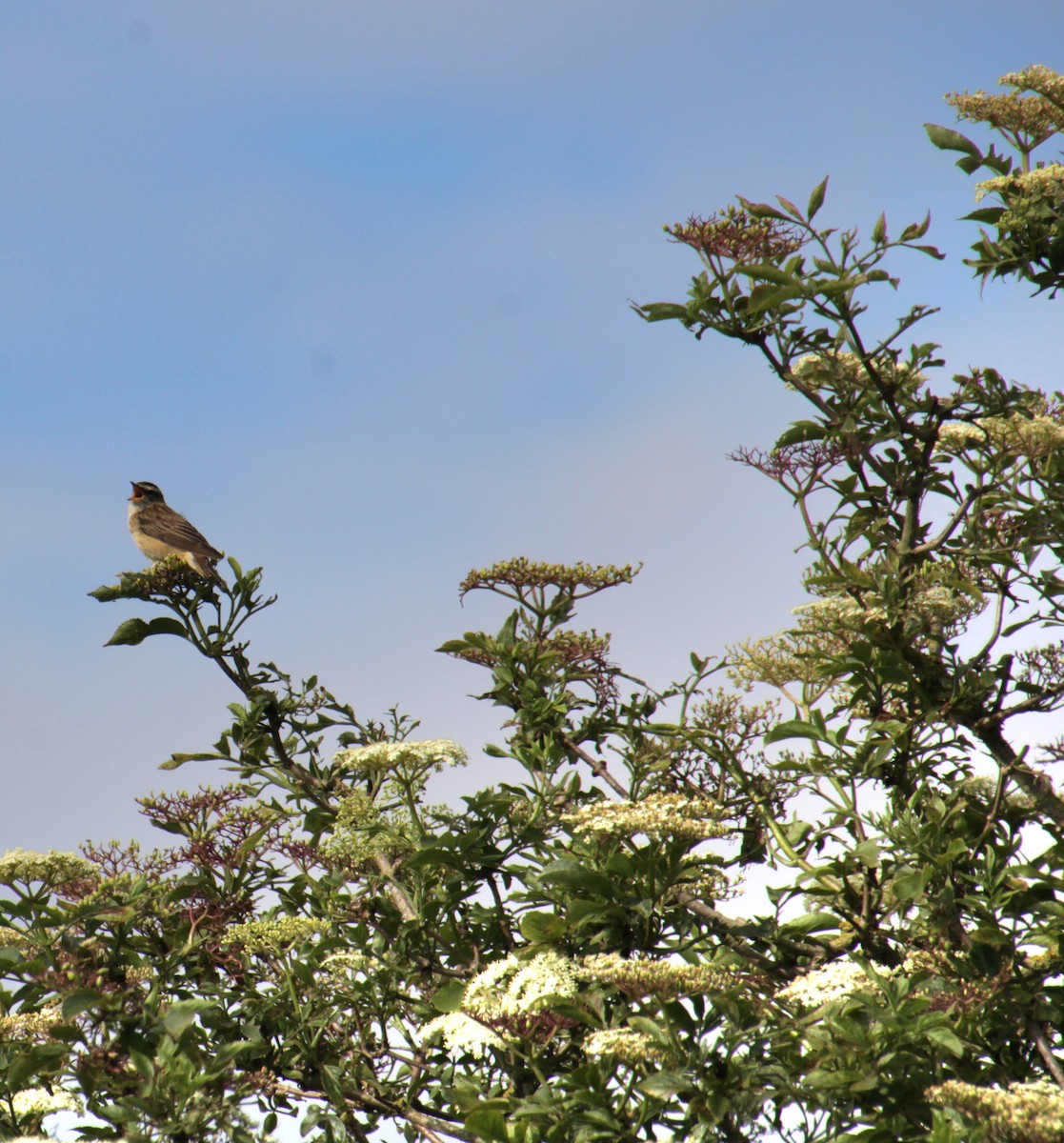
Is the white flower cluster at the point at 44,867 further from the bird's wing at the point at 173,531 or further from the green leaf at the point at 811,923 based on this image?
the green leaf at the point at 811,923

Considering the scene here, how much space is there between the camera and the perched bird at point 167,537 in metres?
8.40

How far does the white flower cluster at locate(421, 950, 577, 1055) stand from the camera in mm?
5520

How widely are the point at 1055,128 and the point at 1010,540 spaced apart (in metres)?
2.49

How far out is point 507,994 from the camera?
5.59 metres

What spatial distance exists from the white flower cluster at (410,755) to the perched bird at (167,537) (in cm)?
197

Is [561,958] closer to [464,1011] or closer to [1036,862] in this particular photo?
[464,1011]

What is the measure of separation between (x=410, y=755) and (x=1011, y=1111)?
3206 mm

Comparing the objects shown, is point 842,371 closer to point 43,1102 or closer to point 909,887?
point 909,887

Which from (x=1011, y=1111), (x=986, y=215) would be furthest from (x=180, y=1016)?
(x=986, y=215)

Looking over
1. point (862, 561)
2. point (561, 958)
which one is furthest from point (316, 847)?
point (862, 561)

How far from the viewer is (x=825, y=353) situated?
7090 mm

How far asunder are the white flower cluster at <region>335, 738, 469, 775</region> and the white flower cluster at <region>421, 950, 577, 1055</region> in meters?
1.23

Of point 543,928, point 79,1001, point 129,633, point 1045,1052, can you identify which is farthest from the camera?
point 129,633

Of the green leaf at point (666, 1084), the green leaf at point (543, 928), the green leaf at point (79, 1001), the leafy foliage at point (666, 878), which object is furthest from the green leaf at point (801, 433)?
the green leaf at point (79, 1001)
